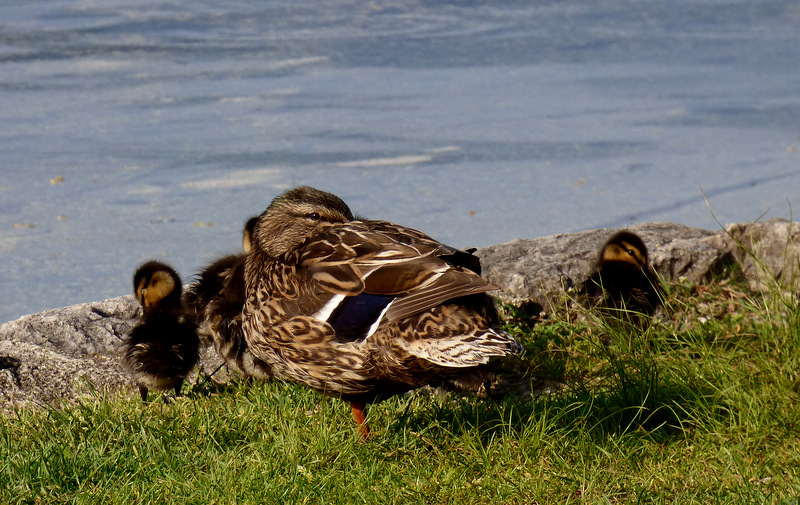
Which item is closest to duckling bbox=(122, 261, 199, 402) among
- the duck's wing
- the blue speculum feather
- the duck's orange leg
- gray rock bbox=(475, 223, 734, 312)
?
the duck's orange leg

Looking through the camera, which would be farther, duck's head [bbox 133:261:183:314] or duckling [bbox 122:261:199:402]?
duck's head [bbox 133:261:183:314]

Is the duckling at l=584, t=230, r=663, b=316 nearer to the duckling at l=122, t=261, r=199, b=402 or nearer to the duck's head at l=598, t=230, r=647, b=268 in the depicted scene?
the duck's head at l=598, t=230, r=647, b=268

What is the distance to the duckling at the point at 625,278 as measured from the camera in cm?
482

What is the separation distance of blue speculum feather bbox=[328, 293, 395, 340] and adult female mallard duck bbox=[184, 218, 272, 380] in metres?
1.10

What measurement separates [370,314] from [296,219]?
731 mm

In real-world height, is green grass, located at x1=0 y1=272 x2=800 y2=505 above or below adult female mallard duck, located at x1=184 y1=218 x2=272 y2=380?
below

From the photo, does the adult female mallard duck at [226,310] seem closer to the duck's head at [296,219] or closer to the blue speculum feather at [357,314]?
the duck's head at [296,219]

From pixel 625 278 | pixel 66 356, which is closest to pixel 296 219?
pixel 66 356

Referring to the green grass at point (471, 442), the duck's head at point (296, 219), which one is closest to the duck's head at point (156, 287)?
the green grass at point (471, 442)

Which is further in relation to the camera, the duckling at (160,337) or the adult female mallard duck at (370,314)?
the duckling at (160,337)

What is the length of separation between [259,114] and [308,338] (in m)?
6.23

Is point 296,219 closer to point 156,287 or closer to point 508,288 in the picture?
point 156,287

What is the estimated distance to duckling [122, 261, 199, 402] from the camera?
425cm

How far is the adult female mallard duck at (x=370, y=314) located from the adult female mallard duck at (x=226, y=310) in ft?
→ 2.53
